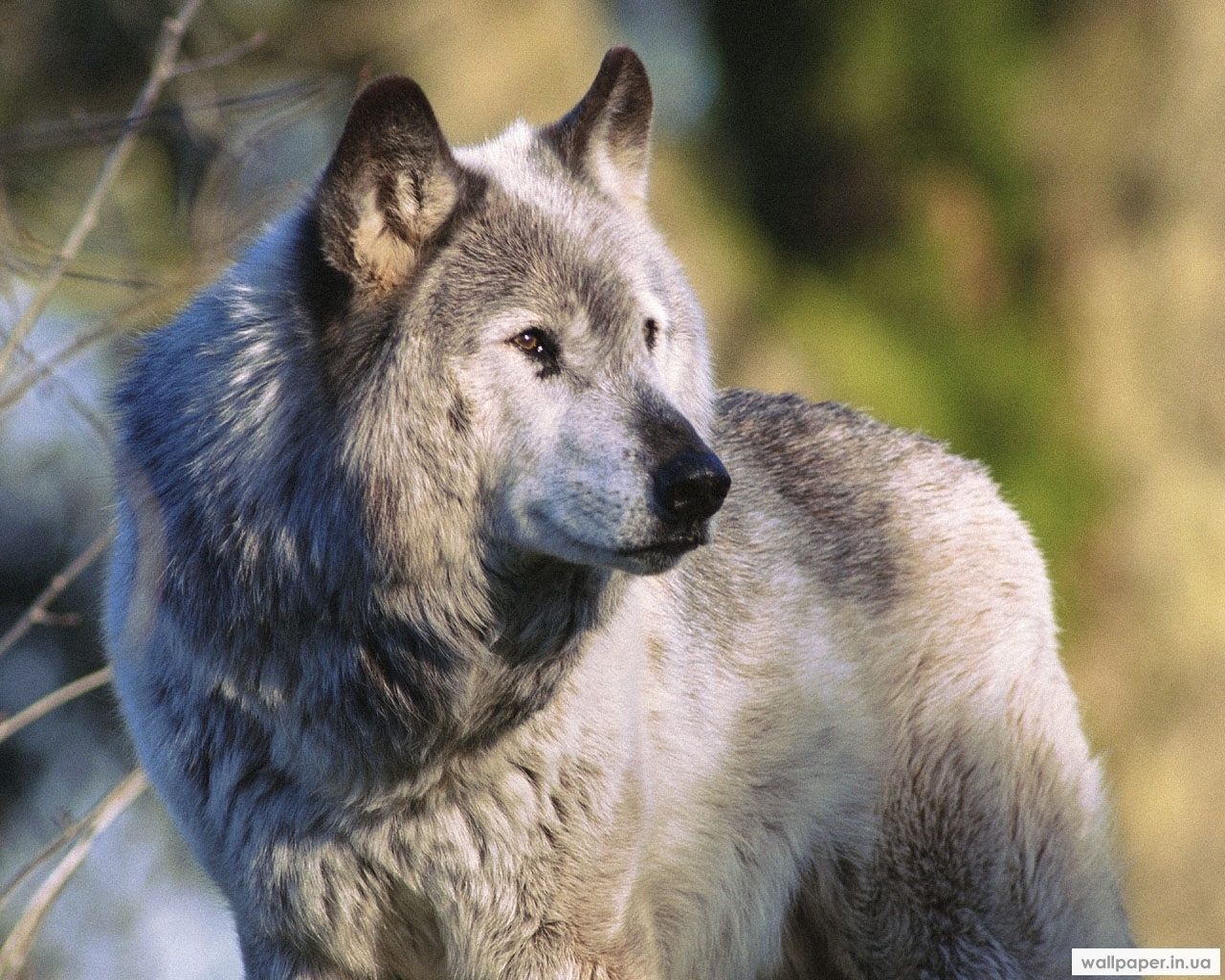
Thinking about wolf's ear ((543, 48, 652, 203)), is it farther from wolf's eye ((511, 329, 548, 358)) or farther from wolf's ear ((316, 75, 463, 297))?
wolf's eye ((511, 329, 548, 358))

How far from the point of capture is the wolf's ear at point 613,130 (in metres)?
3.26

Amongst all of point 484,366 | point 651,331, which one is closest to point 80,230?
point 484,366

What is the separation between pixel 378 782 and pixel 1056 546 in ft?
20.1

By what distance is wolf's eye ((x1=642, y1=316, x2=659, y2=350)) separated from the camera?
301cm

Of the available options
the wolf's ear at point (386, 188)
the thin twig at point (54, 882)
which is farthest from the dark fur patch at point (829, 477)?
the thin twig at point (54, 882)

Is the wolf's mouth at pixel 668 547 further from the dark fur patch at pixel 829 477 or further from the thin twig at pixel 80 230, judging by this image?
the thin twig at pixel 80 230

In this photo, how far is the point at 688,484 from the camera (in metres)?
2.60

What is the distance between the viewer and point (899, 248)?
8203 mm

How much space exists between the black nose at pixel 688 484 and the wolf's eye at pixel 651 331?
1.56ft

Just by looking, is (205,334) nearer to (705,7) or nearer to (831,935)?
(831,935)

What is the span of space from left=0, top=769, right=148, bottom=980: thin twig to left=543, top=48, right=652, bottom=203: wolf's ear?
2047 mm

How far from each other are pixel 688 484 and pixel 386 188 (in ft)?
3.01

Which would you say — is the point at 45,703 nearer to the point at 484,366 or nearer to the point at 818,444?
the point at 484,366

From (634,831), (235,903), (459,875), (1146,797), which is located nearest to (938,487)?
(634,831)
